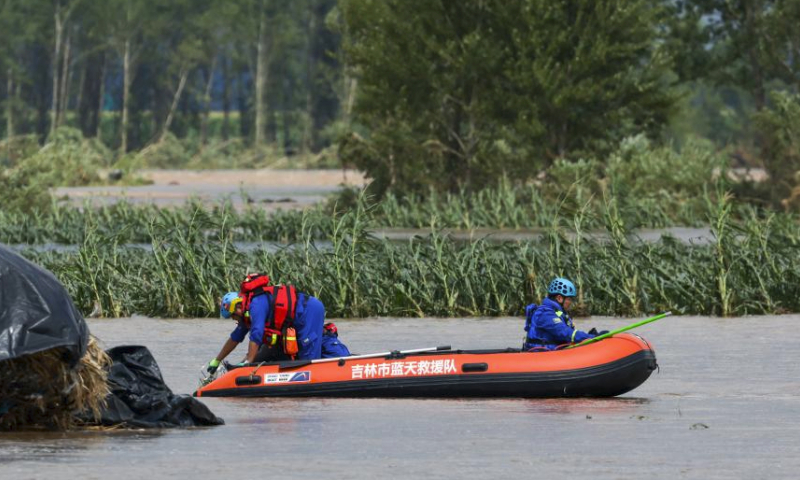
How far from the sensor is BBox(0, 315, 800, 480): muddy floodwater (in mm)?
11023

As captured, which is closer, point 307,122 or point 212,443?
point 212,443

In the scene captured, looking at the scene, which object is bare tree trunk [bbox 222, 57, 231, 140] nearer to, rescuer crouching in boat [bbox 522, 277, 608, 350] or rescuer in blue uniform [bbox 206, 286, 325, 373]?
rescuer in blue uniform [bbox 206, 286, 325, 373]

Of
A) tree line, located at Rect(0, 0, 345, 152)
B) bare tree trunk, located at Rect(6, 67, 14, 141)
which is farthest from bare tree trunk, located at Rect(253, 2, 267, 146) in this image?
bare tree trunk, located at Rect(6, 67, 14, 141)

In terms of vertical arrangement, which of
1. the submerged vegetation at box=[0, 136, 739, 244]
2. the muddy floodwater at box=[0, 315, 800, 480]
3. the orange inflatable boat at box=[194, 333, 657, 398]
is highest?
the submerged vegetation at box=[0, 136, 739, 244]

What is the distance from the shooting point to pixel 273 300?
629 inches

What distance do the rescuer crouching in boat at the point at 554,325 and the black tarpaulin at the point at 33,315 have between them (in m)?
4.96

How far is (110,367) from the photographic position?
523 inches

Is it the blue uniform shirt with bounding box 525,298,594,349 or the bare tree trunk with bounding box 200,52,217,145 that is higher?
the bare tree trunk with bounding box 200,52,217,145

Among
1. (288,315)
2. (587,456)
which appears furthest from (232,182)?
(587,456)

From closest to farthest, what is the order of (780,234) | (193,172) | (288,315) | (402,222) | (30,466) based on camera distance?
(30,466) < (288,315) < (780,234) < (402,222) < (193,172)

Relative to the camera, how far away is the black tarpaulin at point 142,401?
13242 millimetres

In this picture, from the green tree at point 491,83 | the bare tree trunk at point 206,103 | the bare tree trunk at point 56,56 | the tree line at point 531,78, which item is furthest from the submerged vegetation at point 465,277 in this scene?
the bare tree trunk at point 206,103

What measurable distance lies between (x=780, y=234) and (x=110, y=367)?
14849mm

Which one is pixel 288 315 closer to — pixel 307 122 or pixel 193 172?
pixel 193 172
